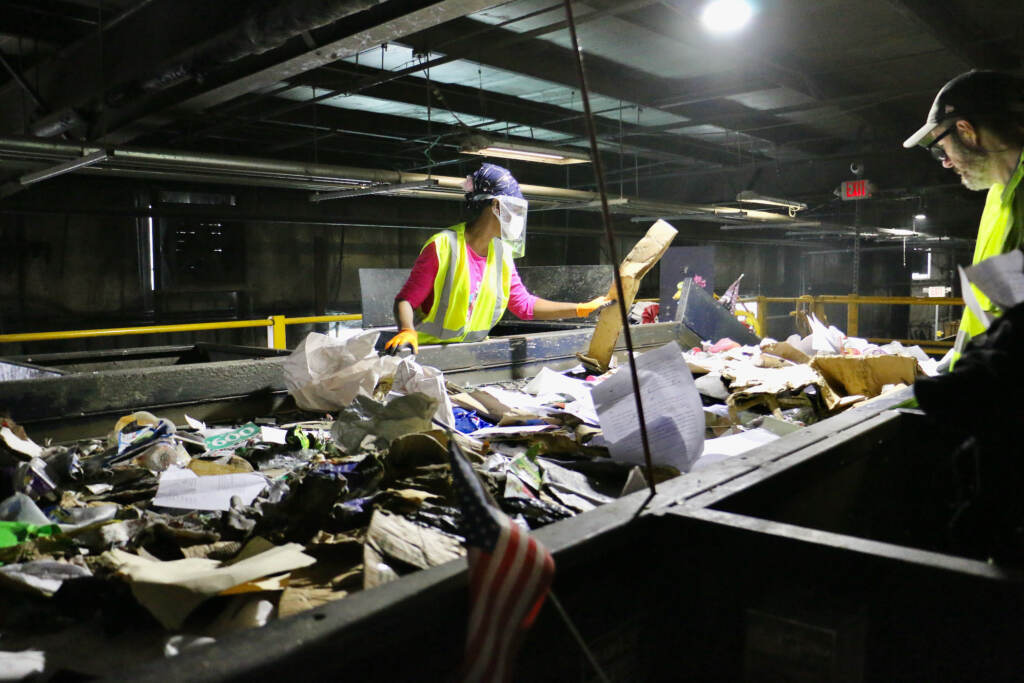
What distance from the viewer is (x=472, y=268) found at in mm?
4219

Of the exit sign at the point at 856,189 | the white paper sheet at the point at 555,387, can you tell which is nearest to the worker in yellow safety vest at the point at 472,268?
the white paper sheet at the point at 555,387

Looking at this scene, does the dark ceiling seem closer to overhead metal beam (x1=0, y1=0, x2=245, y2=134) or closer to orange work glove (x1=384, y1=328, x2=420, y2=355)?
overhead metal beam (x1=0, y1=0, x2=245, y2=134)

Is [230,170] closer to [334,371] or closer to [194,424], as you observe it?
[334,371]

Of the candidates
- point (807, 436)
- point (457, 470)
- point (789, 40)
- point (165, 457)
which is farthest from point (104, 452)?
point (789, 40)

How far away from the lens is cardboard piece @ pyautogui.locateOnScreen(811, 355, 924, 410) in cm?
297

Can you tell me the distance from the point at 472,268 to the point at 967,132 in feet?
8.35

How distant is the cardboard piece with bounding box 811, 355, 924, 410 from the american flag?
2.39m

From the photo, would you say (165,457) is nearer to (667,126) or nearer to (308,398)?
(308,398)

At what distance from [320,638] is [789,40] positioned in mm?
8004

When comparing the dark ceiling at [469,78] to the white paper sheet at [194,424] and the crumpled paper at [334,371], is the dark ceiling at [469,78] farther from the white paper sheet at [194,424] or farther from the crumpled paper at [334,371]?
the white paper sheet at [194,424]

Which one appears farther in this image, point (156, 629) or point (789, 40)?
point (789, 40)

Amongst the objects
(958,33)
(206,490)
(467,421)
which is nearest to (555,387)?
(467,421)

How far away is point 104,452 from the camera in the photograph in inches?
85.4

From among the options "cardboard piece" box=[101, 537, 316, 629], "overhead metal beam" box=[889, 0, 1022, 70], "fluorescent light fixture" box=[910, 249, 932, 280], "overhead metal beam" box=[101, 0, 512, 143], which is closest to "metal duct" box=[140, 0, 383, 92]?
"overhead metal beam" box=[101, 0, 512, 143]
